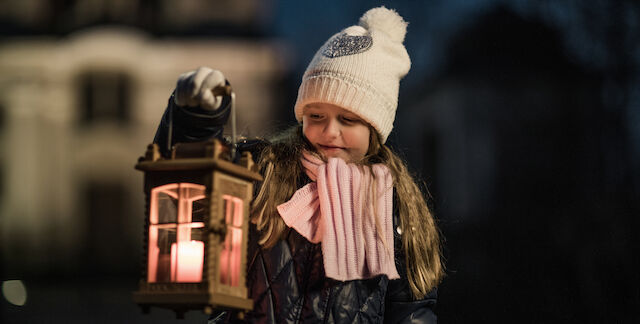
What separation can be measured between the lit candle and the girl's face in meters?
0.77

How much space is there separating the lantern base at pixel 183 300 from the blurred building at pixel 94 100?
2073 cm

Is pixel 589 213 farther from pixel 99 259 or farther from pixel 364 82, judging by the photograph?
pixel 99 259

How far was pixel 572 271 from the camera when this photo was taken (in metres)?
6.92

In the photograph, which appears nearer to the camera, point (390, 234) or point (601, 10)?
point (390, 234)

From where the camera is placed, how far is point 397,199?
2797mm

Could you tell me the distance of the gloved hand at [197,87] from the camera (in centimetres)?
198

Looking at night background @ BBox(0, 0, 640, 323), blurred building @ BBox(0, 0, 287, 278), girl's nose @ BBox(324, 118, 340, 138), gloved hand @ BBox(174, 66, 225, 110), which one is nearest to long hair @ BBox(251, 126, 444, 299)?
girl's nose @ BBox(324, 118, 340, 138)

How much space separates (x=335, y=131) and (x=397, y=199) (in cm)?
33

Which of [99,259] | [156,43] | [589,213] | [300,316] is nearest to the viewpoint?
[300,316]

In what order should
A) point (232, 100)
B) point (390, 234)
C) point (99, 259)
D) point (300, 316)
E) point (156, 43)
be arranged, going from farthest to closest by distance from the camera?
point (156, 43), point (99, 259), point (390, 234), point (300, 316), point (232, 100)

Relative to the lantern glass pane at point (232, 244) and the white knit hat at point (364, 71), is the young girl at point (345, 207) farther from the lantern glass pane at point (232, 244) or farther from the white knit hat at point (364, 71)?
the lantern glass pane at point (232, 244)

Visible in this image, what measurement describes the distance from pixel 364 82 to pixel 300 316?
785 millimetres

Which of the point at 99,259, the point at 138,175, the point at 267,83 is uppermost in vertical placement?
the point at 267,83

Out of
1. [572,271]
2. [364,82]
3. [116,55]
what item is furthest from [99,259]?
[364,82]
